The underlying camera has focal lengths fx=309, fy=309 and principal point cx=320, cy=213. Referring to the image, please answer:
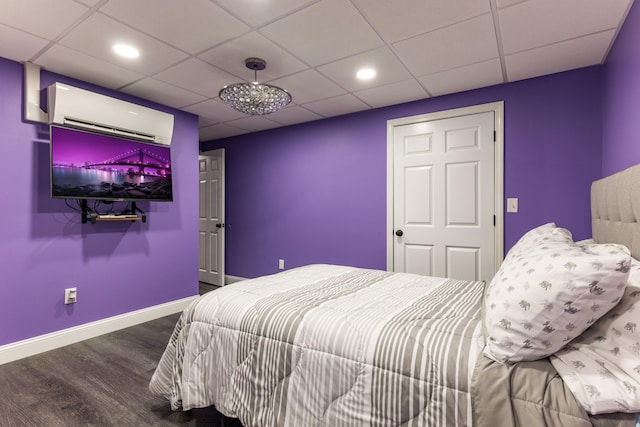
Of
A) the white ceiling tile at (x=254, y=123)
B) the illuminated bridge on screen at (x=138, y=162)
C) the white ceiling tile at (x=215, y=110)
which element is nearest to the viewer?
the illuminated bridge on screen at (x=138, y=162)

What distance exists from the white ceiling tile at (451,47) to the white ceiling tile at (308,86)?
73cm

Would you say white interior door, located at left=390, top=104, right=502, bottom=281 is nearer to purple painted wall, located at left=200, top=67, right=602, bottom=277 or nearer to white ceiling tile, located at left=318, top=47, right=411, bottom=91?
purple painted wall, located at left=200, top=67, right=602, bottom=277

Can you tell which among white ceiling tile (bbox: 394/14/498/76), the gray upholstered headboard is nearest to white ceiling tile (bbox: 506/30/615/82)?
white ceiling tile (bbox: 394/14/498/76)

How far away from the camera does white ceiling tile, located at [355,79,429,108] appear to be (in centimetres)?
291

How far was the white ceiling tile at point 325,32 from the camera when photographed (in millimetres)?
1839

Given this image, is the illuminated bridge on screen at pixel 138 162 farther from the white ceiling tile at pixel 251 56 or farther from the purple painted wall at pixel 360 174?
the purple painted wall at pixel 360 174

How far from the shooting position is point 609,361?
2.98ft

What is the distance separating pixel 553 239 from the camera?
1.42 meters

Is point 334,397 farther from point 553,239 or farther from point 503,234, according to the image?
→ point 503,234

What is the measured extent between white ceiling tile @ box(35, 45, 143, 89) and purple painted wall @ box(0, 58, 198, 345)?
12 centimetres

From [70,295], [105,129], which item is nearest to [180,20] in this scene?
[105,129]

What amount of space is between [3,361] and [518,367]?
336 centimetres

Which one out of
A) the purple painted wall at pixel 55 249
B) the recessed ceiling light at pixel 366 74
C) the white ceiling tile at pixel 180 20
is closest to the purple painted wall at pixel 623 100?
the recessed ceiling light at pixel 366 74

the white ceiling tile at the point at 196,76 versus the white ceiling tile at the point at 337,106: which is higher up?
the white ceiling tile at the point at 337,106
